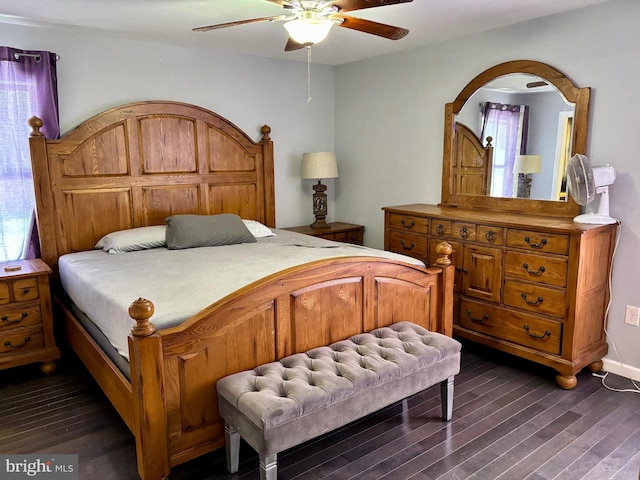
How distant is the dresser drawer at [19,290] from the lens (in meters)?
3.05

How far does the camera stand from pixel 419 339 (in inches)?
101

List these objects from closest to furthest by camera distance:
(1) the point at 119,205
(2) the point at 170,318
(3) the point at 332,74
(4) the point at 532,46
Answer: (2) the point at 170,318 < (4) the point at 532,46 < (1) the point at 119,205 < (3) the point at 332,74

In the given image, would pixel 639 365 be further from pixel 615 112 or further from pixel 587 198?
pixel 615 112

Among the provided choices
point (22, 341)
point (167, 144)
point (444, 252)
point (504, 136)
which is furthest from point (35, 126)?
point (504, 136)

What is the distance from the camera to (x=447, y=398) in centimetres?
259

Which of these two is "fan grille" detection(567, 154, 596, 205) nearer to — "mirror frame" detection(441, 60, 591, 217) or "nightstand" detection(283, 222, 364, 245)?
"mirror frame" detection(441, 60, 591, 217)

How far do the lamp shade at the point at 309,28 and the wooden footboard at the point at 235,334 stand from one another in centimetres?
116

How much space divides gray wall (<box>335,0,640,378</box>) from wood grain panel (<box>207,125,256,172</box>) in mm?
1184

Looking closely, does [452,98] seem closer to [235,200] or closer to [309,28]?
[309,28]

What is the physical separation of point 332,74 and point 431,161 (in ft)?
5.28

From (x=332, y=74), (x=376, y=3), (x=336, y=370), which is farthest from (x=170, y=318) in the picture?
(x=332, y=74)

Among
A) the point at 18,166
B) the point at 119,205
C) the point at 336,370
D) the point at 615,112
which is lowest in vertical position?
the point at 336,370

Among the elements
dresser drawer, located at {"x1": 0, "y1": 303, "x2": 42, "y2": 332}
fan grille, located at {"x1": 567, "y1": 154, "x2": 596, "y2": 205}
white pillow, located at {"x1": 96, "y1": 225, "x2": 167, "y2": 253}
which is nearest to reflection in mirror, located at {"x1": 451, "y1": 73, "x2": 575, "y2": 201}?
fan grille, located at {"x1": 567, "y1": 154, "x2": 596, "y2": 205}

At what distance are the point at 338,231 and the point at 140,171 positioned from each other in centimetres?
189
